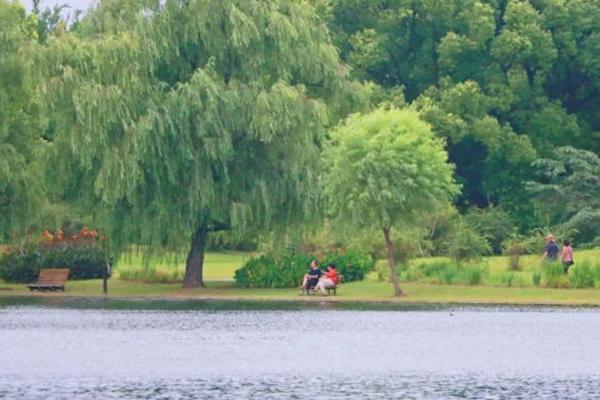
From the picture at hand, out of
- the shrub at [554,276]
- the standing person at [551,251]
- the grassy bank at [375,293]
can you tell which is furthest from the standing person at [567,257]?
the grassy bank at [375,293]

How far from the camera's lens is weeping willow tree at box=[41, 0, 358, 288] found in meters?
56.8

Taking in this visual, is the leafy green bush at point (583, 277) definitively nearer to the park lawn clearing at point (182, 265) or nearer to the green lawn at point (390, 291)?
the green lawn at point (390, 291)

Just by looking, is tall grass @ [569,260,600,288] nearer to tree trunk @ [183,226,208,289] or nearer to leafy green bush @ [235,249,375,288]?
leafy green bush @ [235,249,375,288]

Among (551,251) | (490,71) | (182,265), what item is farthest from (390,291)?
(490,71)

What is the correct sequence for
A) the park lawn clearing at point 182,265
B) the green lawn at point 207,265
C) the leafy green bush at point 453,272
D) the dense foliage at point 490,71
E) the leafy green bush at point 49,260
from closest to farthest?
the leafy green bush at point 453,272 < the park lawn clearing at point 182,265 < the green lawn at point 207,265 < the leafy green bush at point 49,260 < the dense foliage at point 490,71

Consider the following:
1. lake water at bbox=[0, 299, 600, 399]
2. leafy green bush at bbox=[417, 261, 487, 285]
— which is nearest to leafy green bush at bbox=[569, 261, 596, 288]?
leafy green bush at bbox=[417, 261, 487, 285]

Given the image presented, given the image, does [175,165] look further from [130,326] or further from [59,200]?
[130,326]

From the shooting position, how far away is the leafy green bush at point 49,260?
6494cm

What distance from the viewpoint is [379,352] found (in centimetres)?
3772

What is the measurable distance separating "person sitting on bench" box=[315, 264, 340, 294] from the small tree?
185 centimetres

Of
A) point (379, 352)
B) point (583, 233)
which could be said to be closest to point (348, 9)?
point (583, 233)

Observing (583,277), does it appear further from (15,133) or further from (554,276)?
(15,133)

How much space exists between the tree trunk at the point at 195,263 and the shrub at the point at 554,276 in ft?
41.1

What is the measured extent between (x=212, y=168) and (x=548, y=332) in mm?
19312
